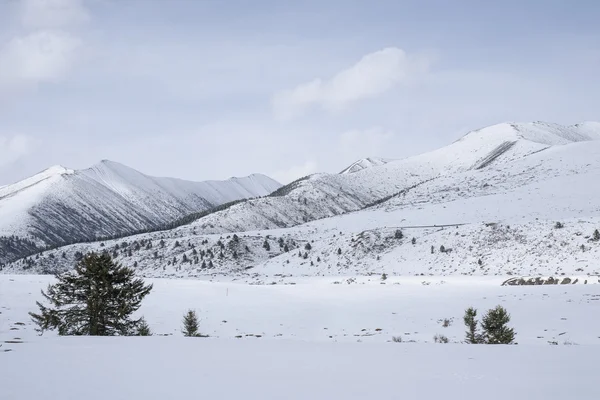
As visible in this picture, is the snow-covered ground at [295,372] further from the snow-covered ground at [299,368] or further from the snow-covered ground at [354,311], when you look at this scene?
the snow-covered ground at [354,311]

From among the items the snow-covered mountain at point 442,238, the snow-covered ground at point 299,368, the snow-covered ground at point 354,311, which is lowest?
the snow-covered ground at point 354,311

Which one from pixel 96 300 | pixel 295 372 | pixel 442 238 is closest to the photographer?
pixel 295 372

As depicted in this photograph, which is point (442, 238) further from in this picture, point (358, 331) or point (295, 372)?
point (295, 372)

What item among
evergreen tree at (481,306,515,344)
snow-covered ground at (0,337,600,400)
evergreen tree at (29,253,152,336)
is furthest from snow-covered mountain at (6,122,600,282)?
evergreen tree at (481,306,515,344)

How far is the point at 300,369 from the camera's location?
8.72 m

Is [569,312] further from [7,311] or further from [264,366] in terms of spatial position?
[7,311]

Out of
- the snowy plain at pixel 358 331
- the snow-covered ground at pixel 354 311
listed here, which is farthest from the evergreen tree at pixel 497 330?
the snowy plain at pixel 358 331

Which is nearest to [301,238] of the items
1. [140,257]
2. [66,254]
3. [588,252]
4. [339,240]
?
[339,240]

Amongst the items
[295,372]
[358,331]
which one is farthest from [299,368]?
[358,331]

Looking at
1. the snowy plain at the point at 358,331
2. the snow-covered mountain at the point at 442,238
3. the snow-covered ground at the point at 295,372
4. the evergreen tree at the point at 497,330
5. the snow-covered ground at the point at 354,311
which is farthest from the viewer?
the snow-covered mountain at the point at 442,238

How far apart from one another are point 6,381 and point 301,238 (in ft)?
324

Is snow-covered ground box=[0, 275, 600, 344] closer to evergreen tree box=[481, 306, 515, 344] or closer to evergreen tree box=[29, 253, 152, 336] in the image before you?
evergreen tree box=[481, 306, 515, 344]

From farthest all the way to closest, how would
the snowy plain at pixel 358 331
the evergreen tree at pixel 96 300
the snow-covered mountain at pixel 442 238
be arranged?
the snow-covered mountain at pixel 442 238
the evergreen tree at pixel 96 300
the snowy plain at pixel 358 331

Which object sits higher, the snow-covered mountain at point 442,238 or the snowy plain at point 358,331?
the snow-covered mountain at point 442,238
